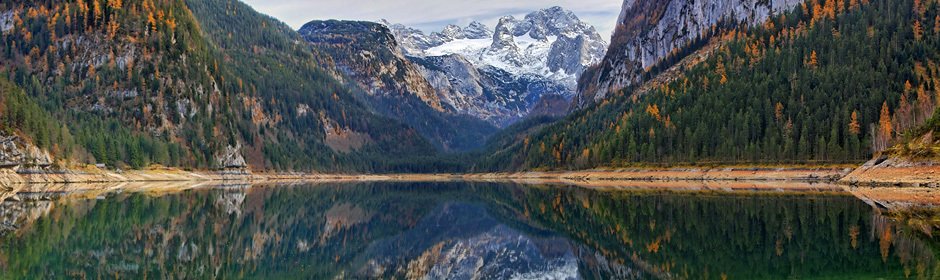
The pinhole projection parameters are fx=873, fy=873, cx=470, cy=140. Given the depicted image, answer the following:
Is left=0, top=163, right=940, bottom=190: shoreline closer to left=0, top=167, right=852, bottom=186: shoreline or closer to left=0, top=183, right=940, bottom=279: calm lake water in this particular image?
left=0, top=167, right=852, bottom=186: shoreline

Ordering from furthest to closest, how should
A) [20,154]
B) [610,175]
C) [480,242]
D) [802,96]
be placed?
1. [610,175]
2. [802,96]
3. [20,154]
4. [480,242]

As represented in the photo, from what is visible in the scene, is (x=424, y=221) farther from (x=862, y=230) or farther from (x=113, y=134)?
(x=113, y=134)

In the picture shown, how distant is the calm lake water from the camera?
4094 centimetres

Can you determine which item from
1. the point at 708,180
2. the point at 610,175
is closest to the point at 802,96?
the point at 708,180

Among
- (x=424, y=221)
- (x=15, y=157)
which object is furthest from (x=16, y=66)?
(x=424, y=221)

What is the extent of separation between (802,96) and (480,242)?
98.5m

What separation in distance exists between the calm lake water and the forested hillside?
154ft

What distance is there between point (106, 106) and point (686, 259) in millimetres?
169491

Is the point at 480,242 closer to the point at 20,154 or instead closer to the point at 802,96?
the point at 20,154

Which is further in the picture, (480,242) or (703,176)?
(703,176)

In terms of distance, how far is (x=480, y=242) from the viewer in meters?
65.1

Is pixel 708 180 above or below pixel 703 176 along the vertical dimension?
below

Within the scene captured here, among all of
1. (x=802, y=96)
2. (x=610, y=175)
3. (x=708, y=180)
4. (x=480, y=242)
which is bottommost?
(x=480, y=242)

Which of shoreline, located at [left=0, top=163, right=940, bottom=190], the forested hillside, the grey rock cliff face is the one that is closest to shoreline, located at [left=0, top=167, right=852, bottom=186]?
shoreline, located at [left=0, top=163, right=940, bottom=190]
